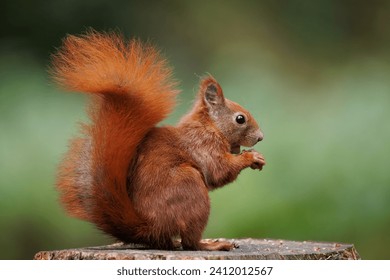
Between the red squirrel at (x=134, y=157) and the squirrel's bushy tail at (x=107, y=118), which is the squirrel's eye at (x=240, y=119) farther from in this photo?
the squirrel's bushy tail at (x=107, y=118)

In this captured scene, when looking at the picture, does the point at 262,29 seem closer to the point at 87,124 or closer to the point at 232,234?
the point at 232,234

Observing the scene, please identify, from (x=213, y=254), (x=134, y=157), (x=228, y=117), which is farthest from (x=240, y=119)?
(x=213, y=254)

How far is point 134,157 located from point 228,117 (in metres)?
0.42

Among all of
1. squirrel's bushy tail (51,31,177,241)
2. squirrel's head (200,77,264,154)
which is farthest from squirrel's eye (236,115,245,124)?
squirrel's bushy tail (51,31,177,241)

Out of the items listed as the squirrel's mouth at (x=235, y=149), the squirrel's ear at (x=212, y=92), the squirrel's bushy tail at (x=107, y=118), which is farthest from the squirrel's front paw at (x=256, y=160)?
the squirrel's bushy tail at (x=107, y=118)

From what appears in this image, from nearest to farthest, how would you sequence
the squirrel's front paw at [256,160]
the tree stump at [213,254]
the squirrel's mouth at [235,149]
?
the tree stump at [213,254], the squirrel's front paw at [256,160], the squirrel's mouth at [235,149]

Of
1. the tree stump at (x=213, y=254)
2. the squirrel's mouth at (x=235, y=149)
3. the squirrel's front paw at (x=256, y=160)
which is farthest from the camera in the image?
the squirrel's mouth at (x=235, y=149)

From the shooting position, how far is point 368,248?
12.3ft

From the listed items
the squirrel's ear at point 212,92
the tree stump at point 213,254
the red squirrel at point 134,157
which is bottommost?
the tree stump at point 213,254

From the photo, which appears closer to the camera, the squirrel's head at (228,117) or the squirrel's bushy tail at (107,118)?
the squirrel's bushy tail at (107,118)

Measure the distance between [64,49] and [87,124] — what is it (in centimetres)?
27

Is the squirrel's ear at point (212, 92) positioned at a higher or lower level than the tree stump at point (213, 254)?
higher

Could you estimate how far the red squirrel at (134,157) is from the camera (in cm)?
248

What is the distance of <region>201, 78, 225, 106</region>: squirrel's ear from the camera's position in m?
2.78
